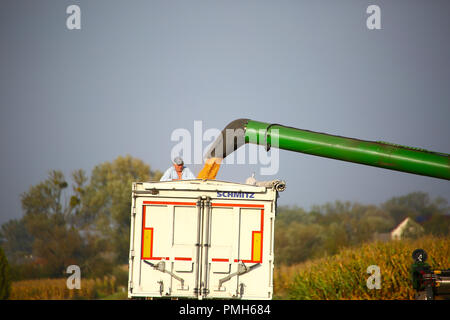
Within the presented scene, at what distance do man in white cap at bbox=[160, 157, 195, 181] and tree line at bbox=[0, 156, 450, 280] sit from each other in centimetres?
2142

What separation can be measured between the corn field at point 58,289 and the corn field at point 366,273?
15.3 m

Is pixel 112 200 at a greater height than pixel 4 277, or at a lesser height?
greater

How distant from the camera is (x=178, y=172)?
13.1m

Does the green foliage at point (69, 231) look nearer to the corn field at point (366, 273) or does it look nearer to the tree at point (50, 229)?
the tree at point (50, 229)

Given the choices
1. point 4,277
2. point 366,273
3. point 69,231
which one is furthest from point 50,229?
point 366,273

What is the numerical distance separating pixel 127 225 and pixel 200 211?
106ft

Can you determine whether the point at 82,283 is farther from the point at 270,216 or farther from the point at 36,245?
the point at 270,216

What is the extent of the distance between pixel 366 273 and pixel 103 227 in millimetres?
26559

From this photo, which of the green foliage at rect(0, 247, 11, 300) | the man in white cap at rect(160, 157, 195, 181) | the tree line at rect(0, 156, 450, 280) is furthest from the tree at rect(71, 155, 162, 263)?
the man in white cap at rect(160, 157, 195, 181)

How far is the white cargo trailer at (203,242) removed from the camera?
10.9m

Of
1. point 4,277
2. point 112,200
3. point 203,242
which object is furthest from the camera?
point 112,200

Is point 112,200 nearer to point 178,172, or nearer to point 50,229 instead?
point 50,229
